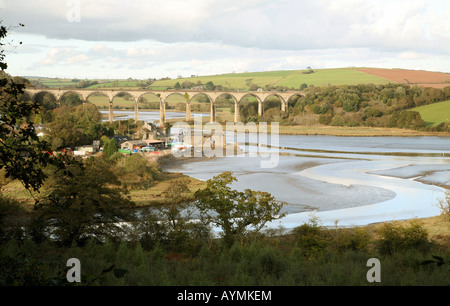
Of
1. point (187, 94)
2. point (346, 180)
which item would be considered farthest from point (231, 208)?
point (187, 94)

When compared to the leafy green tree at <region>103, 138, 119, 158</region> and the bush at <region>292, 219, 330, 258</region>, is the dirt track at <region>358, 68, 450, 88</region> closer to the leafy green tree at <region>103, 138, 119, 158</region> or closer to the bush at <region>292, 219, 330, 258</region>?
the leafy green tree at <region>103, 138, 119, 158</region>

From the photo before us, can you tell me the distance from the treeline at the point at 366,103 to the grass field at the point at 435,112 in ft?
10.8

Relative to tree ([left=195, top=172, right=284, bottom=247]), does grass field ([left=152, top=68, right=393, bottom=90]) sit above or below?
above

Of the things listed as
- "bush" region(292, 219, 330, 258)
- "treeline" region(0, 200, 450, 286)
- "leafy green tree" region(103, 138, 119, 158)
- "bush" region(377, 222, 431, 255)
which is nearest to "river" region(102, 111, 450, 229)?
"bush" region(292, 219, 330, 258)

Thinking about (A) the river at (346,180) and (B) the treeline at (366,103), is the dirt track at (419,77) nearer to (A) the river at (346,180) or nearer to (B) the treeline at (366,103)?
(B) the treeline at (366,103)

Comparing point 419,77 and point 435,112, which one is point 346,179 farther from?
point 419,77

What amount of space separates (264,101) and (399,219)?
10652 cm

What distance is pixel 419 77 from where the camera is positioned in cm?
13175

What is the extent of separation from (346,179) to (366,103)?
82163 millimetres

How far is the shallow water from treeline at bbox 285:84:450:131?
4195 cm

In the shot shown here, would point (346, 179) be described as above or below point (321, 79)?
below

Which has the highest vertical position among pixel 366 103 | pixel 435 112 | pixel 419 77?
pixel 419 77

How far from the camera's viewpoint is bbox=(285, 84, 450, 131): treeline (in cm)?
10621

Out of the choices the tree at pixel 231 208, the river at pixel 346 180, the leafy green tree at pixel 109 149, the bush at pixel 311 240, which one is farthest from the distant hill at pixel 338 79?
the tree at pixel 231 208
